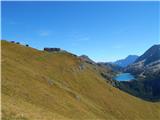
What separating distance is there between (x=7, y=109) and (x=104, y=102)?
60713 mm

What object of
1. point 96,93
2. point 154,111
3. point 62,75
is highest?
point 62,75

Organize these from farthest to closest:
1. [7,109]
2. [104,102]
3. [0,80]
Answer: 1. [104,102]
2. [0,80]
3. [7,109]

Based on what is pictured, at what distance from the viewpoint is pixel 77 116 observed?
5197cm

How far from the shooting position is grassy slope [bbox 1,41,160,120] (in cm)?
4354

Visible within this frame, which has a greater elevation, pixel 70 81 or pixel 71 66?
pixel 71 66

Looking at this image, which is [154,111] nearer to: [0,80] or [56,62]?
[56,62]

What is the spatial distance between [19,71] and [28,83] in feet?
20.1

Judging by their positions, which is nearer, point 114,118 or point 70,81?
point 114,118

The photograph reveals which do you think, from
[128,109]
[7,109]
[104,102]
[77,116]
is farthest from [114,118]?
[7,109]

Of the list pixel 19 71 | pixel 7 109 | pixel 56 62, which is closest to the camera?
pixel 7 109

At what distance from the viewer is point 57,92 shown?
63719 mm

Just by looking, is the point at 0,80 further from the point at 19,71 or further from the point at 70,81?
the point at 70,81

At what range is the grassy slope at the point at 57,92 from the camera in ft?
143

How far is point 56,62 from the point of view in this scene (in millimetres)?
102688
